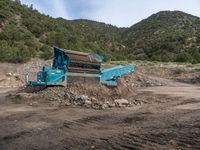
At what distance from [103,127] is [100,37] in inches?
2646

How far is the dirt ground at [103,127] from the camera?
27.5 feet

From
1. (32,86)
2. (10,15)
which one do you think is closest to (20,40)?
(10,15)

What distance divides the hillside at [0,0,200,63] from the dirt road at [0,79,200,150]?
2142 cm

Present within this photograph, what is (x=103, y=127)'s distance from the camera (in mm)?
10398

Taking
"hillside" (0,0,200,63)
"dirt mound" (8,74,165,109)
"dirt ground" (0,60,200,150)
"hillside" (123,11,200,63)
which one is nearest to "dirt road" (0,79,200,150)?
"dirt ground" (0,60,200,150)

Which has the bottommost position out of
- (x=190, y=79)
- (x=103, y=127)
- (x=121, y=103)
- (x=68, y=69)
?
(x=103, y=127)

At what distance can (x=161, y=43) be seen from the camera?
71750 mm

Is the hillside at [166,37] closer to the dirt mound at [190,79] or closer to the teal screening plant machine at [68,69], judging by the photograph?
the dirt mound at [190,79]

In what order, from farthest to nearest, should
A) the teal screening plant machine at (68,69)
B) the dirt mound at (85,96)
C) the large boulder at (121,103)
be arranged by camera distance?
the teal screening plant machine at (68,69) → the dirt mound at (85,96) → the large boulder at (121,103)

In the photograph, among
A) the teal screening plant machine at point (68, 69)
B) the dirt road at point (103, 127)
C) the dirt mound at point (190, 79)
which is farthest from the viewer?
the dirt mound at point (190, 79)

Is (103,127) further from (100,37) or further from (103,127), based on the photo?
(100,37)

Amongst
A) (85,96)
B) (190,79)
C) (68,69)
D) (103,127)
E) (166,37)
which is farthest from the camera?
(166,37)

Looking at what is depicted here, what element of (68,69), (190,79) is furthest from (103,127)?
(190,79)

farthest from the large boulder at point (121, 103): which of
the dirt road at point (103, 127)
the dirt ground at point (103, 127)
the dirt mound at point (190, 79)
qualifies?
the dirt mound at point (190, 79)
